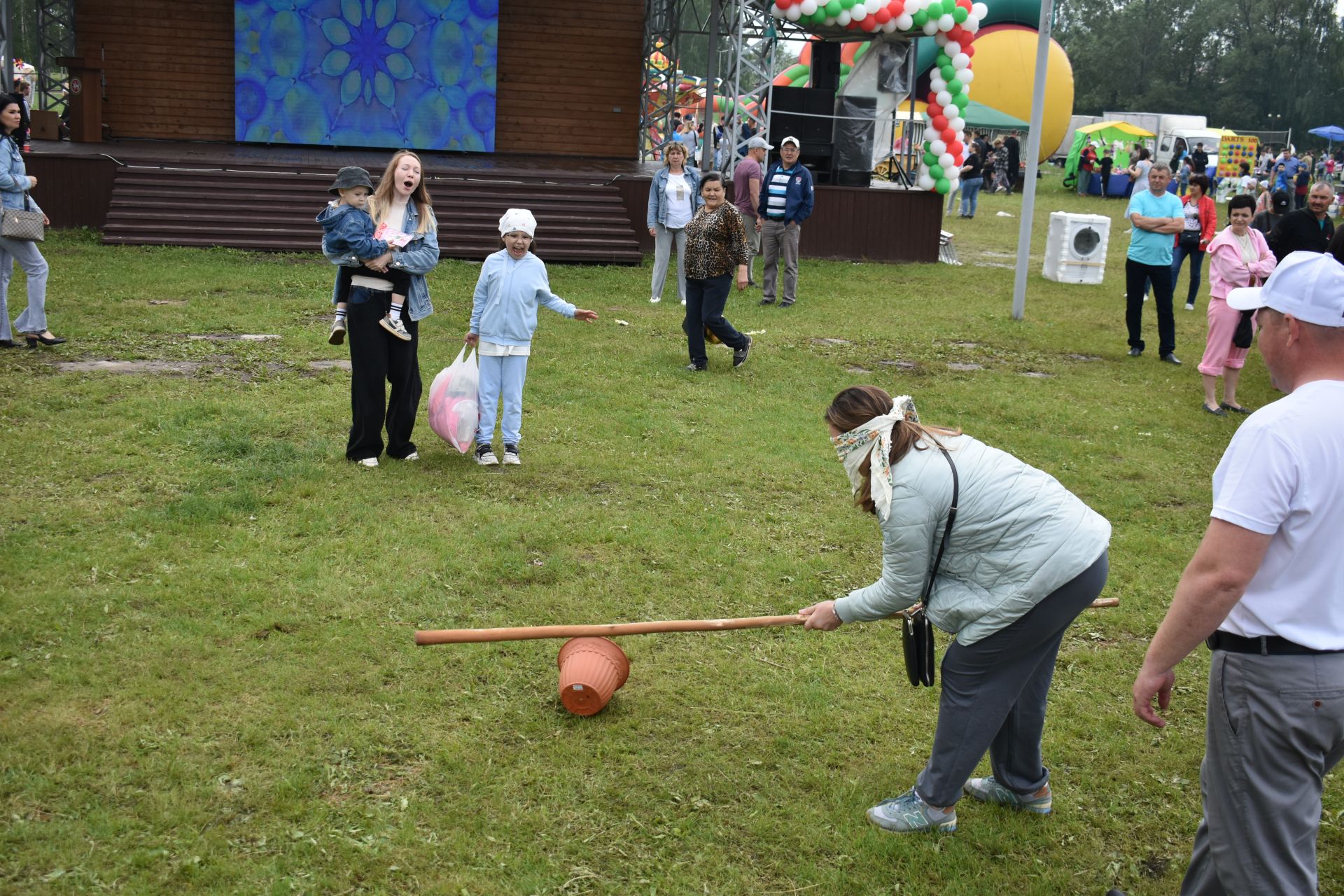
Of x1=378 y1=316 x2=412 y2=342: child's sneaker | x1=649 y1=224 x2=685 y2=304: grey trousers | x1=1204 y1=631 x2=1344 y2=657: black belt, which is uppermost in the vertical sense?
x1=649 y1=224 x2=685 y2=304: grey trousers

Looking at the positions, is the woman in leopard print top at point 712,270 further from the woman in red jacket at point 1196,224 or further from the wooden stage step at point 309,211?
the woman in red jacket at point 1196,224

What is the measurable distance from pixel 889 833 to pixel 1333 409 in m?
2.17

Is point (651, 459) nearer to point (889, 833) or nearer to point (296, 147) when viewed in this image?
point (889, 833)

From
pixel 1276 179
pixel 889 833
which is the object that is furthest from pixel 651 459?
pixel 1276 179

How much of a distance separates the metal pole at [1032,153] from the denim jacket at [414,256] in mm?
7996

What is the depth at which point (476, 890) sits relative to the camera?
3820mm

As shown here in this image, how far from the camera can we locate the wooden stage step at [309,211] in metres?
16.3

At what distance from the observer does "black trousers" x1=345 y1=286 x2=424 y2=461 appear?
7.57 m

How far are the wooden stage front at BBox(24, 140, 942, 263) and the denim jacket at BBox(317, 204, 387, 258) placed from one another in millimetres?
9512

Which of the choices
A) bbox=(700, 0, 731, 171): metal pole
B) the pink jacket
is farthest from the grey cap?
bbox=(700, 0, 731, 171): metal pole

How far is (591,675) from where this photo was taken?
4793 mm

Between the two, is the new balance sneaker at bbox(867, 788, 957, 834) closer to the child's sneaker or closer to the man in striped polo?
the child's sneaker

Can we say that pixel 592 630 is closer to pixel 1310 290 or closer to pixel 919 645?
pixel 919 645

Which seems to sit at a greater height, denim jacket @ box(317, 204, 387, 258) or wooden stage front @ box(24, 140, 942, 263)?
wooden stage front @ box(24, 140, 942, 263)
